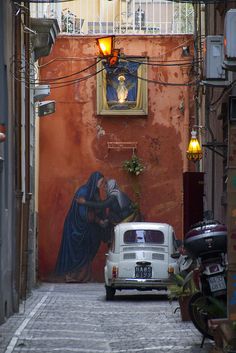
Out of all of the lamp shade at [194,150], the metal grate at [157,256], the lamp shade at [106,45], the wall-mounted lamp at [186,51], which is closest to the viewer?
the lamp shade at [106,45]

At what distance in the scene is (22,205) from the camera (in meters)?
20.5

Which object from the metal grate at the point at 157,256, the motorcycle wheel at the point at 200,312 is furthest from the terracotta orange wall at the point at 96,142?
the motorcycle wheel at the point at 200,312

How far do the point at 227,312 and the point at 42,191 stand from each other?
20764 mm

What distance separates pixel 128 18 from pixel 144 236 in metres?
9.75

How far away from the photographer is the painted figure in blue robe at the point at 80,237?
105ft

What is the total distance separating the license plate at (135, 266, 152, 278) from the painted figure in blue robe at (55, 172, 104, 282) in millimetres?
8330

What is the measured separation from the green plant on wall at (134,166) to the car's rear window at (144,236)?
6.86 m

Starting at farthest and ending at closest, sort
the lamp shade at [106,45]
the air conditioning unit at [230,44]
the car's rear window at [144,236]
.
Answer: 1. the car's rear window at [144,236]
2. the lamp shade at [106,45]
3. the air conditioning unit at [230,44]

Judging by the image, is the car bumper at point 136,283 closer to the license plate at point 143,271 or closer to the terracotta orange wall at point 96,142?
the license plate at point 143,271

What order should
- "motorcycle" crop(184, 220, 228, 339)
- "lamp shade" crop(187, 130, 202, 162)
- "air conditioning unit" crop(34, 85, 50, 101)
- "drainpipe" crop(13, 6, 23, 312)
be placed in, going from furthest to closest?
"lamp shade" crop(187, 130, 202, 162), "air conditioning unit" crop(34, 85, 50, 101), "drainpipe" crop(13, 6, 23, 312), "motorcycle" crop(184, 220, 228, 339)

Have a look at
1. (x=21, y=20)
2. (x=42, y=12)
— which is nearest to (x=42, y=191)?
(x=42, y=12)

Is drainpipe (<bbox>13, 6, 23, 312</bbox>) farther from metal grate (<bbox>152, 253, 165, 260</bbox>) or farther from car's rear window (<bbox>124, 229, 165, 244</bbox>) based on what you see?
car's rear window (<bbox>124, 229, 165, 244</bbox>)

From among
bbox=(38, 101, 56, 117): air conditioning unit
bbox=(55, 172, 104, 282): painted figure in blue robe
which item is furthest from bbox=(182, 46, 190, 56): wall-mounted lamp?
bbox=(38, 101, 56, 117): air conditioning unit

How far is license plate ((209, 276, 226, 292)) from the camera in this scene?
42.8ft
